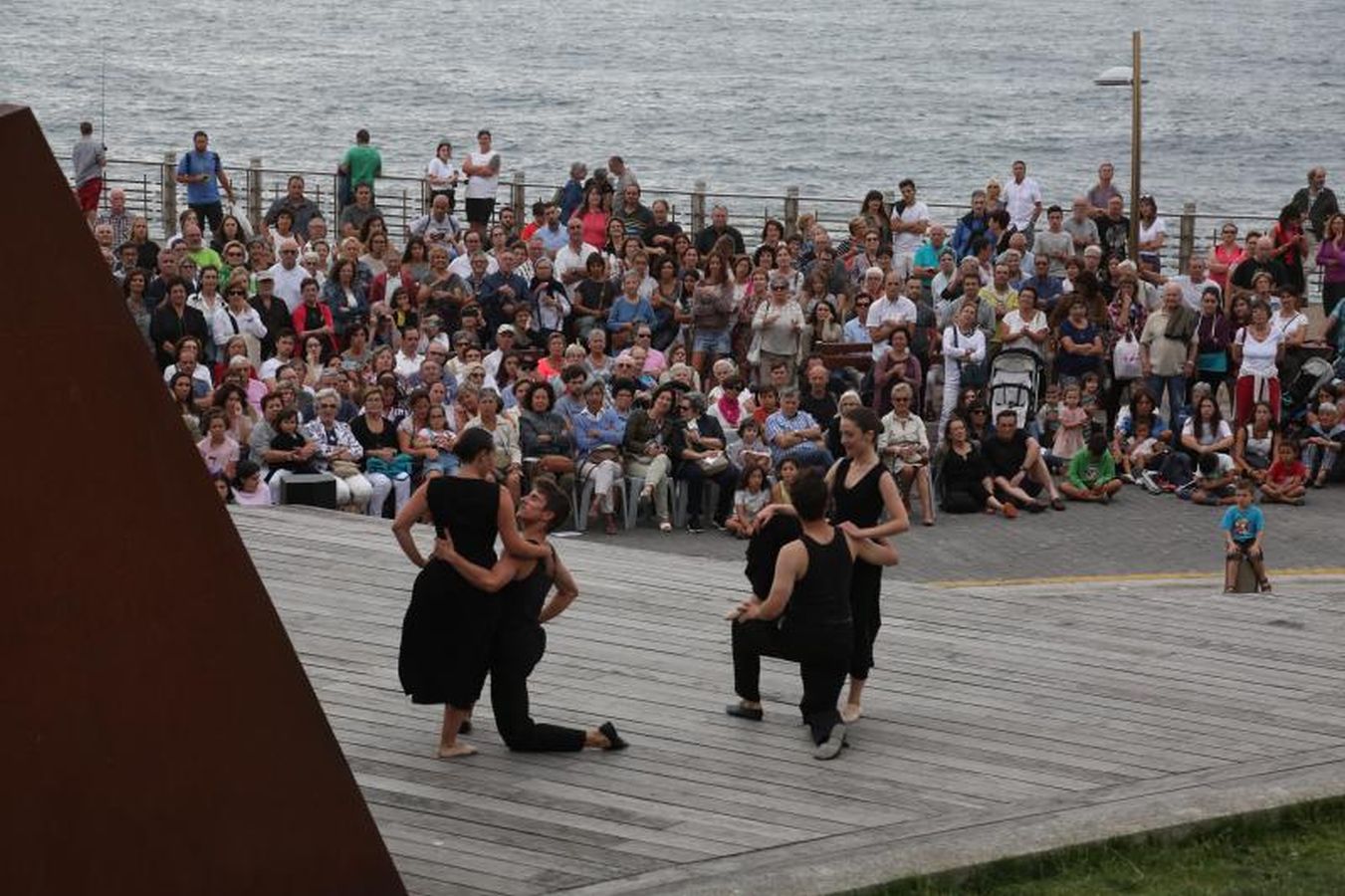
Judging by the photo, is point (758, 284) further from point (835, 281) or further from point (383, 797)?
point (383, 797)

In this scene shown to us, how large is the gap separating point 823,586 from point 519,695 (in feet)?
4.41

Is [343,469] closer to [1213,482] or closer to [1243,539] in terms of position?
[1243,539]

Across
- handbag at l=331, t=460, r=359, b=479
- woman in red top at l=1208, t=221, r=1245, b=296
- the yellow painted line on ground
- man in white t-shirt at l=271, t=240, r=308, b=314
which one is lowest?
the yellow painted line on ground

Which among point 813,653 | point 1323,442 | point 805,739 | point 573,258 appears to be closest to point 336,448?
point 573,258

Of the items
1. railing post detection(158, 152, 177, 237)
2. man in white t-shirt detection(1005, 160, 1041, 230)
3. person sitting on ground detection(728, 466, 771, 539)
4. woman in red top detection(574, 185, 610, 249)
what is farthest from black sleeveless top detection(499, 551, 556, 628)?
railing post detection(158, 152, 177, 237)

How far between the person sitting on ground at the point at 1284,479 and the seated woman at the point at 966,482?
2.16 m

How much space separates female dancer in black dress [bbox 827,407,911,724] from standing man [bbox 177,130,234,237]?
52.7 feet

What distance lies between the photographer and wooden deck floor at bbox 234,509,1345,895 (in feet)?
31.7

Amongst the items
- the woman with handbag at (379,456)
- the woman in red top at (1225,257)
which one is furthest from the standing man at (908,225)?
the woman with handbag at (379,456)

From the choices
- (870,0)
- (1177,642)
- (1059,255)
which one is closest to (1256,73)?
(870,0)

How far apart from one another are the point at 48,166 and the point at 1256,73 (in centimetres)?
10965

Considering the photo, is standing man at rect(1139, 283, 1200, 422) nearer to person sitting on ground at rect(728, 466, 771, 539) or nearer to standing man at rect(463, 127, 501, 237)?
person sitting on ground at rect(728, 466, 771, 539)

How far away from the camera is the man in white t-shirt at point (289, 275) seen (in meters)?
21.4

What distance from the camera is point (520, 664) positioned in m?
10.7
